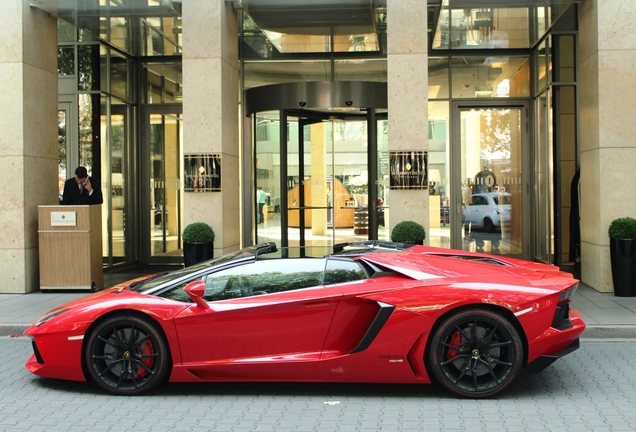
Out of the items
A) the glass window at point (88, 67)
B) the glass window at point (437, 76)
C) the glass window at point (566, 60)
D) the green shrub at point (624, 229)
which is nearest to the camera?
the green shrub at point (624, 229)

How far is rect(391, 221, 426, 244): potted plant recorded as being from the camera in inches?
407

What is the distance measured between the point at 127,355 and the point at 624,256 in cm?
753

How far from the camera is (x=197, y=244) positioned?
11.0m

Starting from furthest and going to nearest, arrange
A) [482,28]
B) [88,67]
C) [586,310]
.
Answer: [88,67] → [482,28] → [586,310]

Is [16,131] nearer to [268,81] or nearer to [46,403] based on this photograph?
[268,81]

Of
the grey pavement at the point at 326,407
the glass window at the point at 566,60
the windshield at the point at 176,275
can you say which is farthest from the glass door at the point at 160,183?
the windshield at the point at 176,275

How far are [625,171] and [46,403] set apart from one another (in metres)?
8.77

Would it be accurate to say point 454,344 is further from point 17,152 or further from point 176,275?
point 17,152

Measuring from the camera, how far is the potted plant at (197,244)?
36.0 ft

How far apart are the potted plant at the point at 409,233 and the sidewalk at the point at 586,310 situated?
232 cm

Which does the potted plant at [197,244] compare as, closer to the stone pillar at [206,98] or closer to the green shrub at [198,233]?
the green shrub at [198,233]

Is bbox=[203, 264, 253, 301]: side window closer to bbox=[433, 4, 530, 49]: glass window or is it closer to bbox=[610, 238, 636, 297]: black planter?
bbox=[610, 238, 636, 297]: black planter

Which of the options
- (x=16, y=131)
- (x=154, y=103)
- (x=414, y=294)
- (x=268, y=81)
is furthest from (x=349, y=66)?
Answer: (x=414, y=294)

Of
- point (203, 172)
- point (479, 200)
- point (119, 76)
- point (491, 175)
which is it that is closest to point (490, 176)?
point (491, 175)
